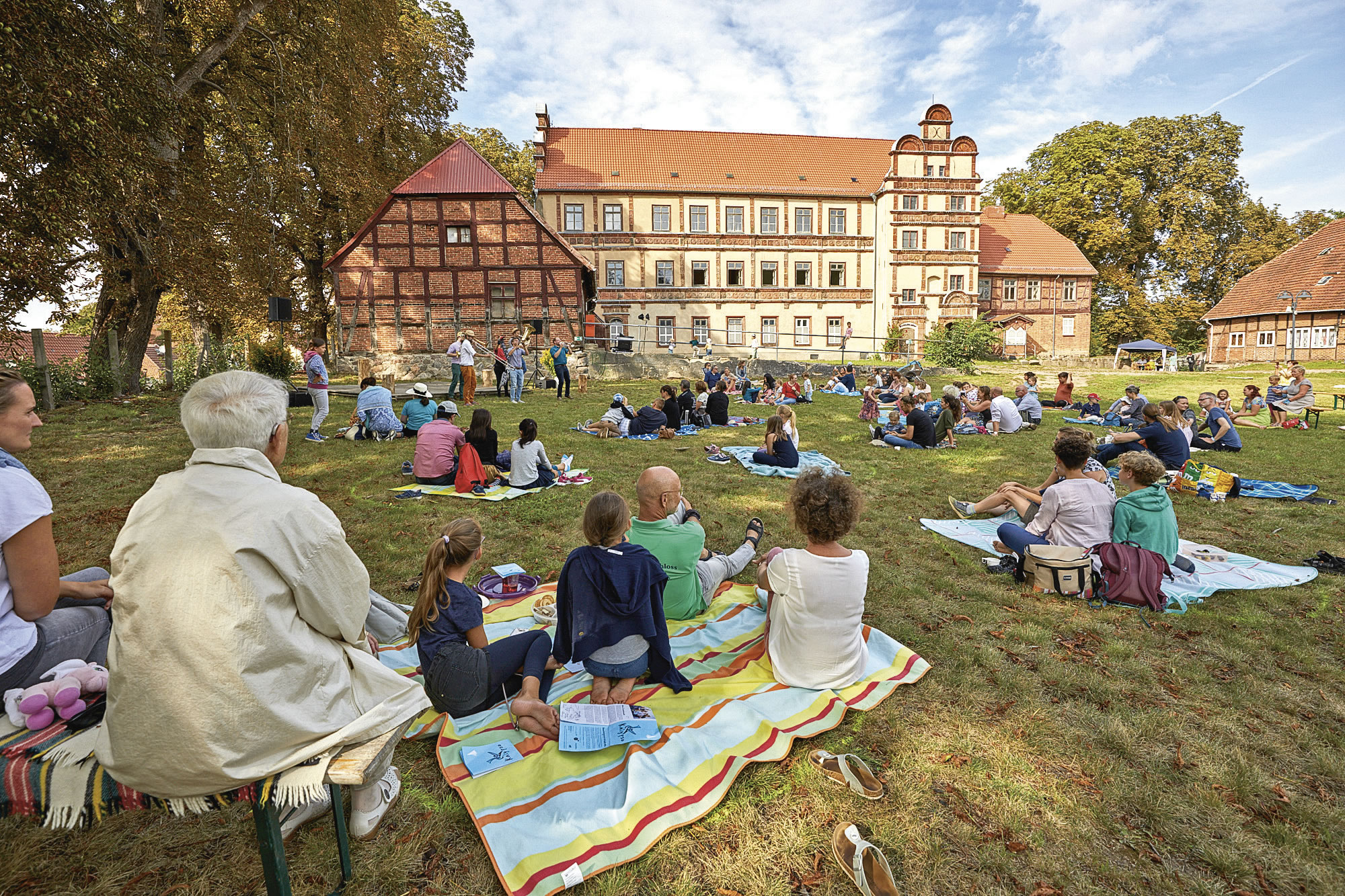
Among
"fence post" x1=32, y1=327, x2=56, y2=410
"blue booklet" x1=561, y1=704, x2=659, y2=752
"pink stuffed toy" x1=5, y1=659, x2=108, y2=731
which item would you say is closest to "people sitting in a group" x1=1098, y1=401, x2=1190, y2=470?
"blue booklet" x1=561, y1=704, x2=659, y2=752

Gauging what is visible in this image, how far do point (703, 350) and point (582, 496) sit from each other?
76.4 feet

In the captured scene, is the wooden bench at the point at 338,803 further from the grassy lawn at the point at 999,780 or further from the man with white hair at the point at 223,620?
the grassy lawn at the point at 999,780

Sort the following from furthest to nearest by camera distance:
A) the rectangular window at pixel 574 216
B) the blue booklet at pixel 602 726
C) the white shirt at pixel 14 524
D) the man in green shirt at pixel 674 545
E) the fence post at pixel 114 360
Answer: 1. the rectangular window at pixel 574 216
2. the fence post at pixel 114 360
3. the man in green shirt at pixel 674 545
4. the blue booklet at pixel 602 726
5. the white shirt at pixel 14 524

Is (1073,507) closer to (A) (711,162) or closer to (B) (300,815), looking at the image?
(B) (300,815)

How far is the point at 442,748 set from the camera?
3254 mm

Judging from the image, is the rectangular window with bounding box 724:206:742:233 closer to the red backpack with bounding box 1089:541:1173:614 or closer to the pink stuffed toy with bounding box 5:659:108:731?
the red backpack with bounding box 1089:541:1173:614

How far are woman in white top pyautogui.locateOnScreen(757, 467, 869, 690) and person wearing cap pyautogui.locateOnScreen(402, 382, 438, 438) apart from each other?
390 inches

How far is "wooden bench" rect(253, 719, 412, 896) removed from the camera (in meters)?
2.08

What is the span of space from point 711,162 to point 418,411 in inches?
1426

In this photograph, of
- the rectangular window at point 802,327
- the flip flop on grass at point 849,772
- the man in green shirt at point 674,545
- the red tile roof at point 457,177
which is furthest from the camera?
the rectangular window at point 802,327

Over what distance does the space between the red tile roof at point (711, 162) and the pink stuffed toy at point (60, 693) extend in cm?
3987

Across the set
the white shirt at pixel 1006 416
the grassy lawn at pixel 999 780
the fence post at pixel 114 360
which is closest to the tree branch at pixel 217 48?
the fence post at pixel 114 360

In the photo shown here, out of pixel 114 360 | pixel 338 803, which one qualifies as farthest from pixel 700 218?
pixel 338 803

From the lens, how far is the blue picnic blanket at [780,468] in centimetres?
982
